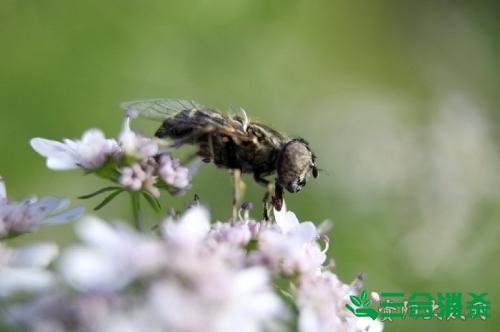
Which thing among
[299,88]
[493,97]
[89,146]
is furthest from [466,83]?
[89,146]

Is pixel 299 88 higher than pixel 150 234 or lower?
higher

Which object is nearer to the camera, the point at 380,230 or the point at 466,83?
the point at 380,230

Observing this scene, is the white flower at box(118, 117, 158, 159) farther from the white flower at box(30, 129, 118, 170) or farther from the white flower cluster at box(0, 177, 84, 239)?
the white flower cluster at box(0, 177, 84, 239)

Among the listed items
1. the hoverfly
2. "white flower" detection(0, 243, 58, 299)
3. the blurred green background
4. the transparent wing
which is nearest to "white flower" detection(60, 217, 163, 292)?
"white flower" detection(0, 243, 58, 299)

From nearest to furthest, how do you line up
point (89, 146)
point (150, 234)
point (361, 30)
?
point (150, 234) → point (89, 146) → point (361, 30)

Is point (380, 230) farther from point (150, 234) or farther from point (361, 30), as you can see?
point (361, 30)

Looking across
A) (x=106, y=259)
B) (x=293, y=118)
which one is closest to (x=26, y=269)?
(x=106, y=259)

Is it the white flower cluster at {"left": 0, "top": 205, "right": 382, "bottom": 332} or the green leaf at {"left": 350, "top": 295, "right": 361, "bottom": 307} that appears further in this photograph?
the green leaf at {"left": 350, "top": 295, "right": 361, "bottom": 307}
